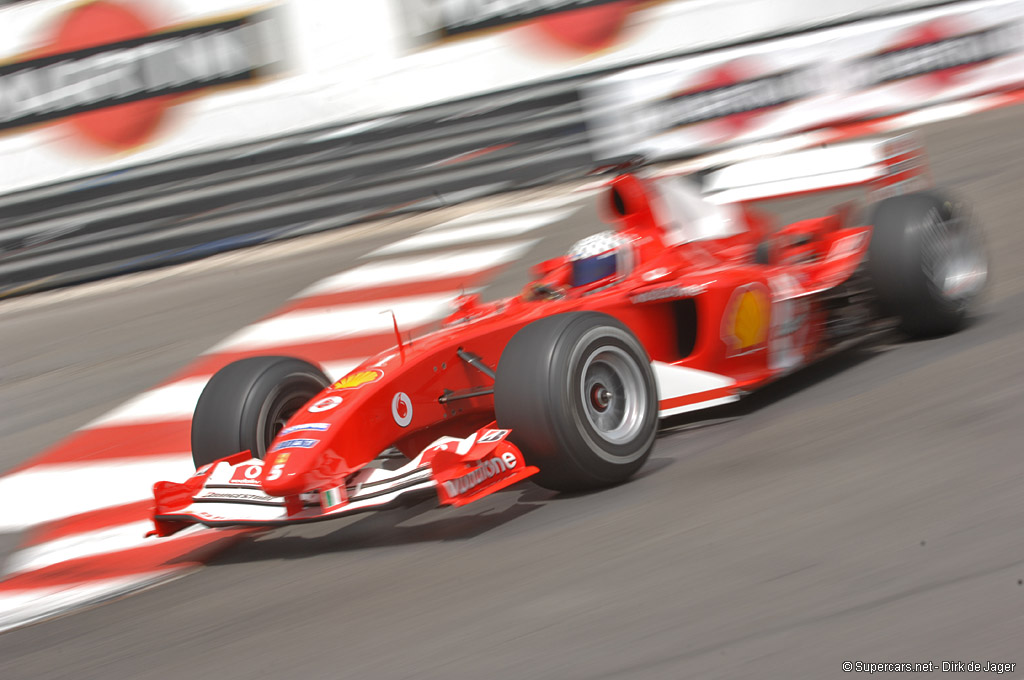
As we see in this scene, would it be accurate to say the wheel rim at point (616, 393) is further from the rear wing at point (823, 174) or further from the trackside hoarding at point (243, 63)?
the trackside hoarding at point (243, 63)

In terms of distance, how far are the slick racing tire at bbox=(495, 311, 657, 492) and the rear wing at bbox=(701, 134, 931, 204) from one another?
5.08 ft

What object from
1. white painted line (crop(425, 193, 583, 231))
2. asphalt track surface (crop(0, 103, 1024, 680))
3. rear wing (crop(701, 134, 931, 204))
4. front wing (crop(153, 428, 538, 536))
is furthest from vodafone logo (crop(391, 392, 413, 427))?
white painted line (crop(425, 193, 583, 231))

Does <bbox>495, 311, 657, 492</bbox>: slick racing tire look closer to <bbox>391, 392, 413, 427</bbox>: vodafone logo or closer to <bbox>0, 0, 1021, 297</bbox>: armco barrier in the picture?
<bbox>391, 392, 413, 427</bbox>: vodafone logo

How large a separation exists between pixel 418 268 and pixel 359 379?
4.18m

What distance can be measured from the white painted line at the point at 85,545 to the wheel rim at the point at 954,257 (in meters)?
2.87

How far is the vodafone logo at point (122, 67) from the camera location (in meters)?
10.8

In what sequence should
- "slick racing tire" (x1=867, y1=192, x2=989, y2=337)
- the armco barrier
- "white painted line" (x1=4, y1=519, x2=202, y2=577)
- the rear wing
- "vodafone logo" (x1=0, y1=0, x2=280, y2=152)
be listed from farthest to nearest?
"vodafone logo" (x1=0, y1=0, x2=280, y2=152) → the armco barrier → the rear wing → "slick racing tire" (x1=867, y1=192, x2=989, y2=337) → "white painted line" (x1=4, y1=519, x2=202, y2=577)

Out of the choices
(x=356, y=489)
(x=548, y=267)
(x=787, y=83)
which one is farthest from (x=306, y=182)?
(x=356, y=489)

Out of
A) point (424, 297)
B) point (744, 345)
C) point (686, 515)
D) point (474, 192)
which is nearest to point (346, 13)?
point (474, 192)

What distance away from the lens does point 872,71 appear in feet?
33.1

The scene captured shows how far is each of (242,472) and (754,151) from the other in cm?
682

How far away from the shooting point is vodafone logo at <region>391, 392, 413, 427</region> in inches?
153

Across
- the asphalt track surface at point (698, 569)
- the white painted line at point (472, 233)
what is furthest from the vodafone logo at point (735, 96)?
the asphalt track surface at point (698, 569)

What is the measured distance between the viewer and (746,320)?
4.38 metres
